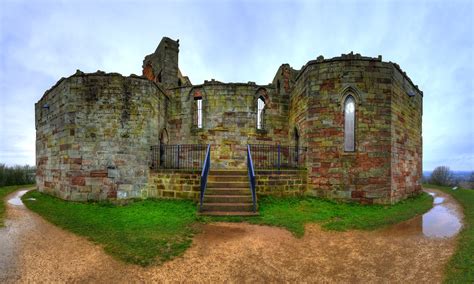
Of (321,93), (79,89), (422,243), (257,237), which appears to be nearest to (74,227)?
(257,237)

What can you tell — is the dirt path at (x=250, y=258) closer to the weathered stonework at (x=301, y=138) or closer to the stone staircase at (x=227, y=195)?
the stone staircase at (x=227, y=195)

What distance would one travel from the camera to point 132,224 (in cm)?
660

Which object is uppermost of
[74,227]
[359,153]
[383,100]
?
[383,100]

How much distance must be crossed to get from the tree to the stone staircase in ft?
82.2

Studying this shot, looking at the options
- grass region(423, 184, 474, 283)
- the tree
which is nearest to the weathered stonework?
grass region(423, 184, 474, 283)

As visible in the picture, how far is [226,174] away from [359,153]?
221 inches

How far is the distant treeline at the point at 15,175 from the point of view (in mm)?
18250

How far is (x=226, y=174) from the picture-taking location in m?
9.54

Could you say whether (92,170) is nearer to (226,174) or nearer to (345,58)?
(226,174)

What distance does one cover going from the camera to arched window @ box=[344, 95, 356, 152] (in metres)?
9.77

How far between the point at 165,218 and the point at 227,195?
2.27 m

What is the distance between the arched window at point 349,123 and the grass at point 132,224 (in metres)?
6.92

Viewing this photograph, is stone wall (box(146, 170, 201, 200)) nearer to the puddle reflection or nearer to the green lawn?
the green lawn

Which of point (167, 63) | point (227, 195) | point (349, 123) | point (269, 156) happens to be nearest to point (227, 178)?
point (227, 195)
